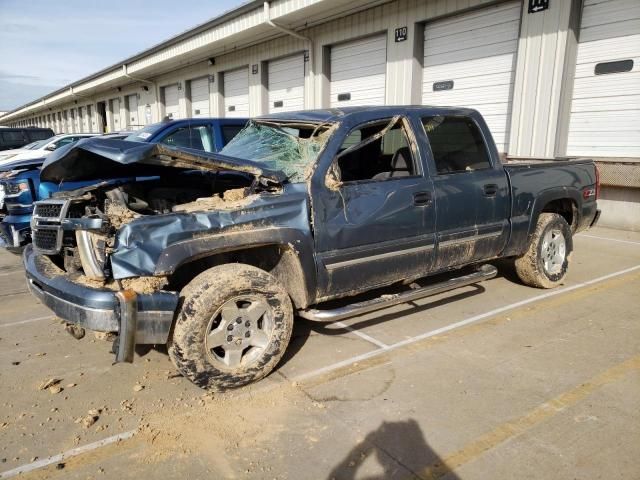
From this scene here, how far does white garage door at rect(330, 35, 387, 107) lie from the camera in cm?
1284

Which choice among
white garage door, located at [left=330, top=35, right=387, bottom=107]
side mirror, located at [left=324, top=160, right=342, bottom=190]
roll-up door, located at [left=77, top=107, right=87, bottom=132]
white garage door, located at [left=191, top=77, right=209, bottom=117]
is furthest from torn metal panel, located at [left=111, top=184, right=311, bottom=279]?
roll-up door, located at [left=77, top=107, right=87, bottom=132]

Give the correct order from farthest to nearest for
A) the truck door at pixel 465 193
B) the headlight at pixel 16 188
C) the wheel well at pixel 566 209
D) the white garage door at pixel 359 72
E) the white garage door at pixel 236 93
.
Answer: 1. the white garage door at pixel 236 93
2. the white garage door at pixel 359 72
3. the headlight at pixel 16 188
4. the wheel well at pixel 566 209
5. the truck door at pixel 465 193

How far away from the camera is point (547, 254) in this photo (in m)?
5.39

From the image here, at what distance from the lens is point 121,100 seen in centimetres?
2972

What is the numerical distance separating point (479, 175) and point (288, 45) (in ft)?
41.3

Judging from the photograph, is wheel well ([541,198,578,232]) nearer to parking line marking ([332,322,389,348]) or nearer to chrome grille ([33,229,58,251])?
parking line marking ([332,322,389,348])

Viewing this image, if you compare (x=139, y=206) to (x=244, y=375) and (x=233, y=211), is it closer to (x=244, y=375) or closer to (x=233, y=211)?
(x=233, y=211)

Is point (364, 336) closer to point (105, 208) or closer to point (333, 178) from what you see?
point (333, 178)

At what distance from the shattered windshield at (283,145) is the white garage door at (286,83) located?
1162cm

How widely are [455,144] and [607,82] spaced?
6.00m

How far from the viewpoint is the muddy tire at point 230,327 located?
10.0 ft

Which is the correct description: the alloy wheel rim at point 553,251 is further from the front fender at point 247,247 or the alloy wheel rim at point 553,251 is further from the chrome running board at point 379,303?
the front fender at point 247,247

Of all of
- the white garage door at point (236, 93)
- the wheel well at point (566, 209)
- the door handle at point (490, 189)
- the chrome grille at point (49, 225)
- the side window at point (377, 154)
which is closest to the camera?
the chrome grille at point (49, 225)

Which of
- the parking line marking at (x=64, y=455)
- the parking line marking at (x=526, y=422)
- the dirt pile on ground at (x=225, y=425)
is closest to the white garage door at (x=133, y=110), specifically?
the dirt pile on ground at (x=225, y=425)
